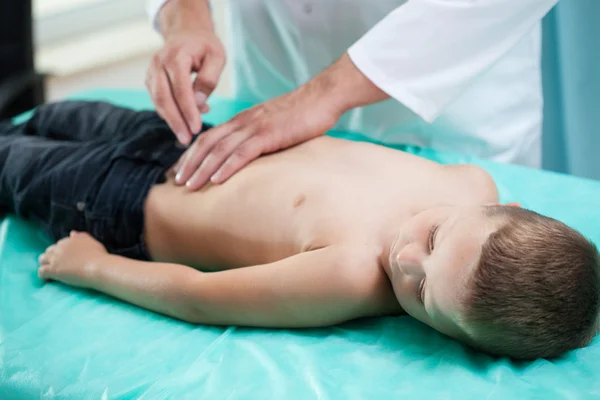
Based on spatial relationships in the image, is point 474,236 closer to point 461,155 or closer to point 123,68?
point 461,155

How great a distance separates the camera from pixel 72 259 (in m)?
1.29

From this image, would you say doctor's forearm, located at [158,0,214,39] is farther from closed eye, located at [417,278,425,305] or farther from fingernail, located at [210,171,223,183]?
closed eye, located at [417,278,425,305]

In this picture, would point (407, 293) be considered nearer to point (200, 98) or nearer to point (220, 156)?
point (220, 156)

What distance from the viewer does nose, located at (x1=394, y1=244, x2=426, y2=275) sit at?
1012mm

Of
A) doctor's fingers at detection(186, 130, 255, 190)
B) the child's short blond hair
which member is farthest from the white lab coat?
the child's short blond hair

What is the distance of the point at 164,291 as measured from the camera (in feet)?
3.83

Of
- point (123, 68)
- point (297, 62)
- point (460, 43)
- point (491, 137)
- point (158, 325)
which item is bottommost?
point (123, 68)

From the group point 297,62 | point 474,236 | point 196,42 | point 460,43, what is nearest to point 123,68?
point 297,62

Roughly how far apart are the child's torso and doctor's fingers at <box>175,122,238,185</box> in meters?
0.03

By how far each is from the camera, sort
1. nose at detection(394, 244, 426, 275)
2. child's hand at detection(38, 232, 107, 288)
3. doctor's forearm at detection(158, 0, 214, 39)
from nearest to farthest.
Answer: nose at detection(394, 244, 426, 275), child's hand at detection(38, 232, 107, 288), doctor's forearm at detection(158, 0, 214, 39)

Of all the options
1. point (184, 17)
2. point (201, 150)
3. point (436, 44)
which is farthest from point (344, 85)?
point (184, 17)

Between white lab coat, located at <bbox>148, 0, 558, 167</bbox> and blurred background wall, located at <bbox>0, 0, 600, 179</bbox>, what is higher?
white lab coat, located at <bbox>148, 0, 558, 167</bbox>

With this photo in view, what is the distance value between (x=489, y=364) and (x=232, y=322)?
1.33ft

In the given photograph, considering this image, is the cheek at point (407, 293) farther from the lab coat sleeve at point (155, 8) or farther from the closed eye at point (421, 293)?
the lab coat sleeve at point (155, 8)
